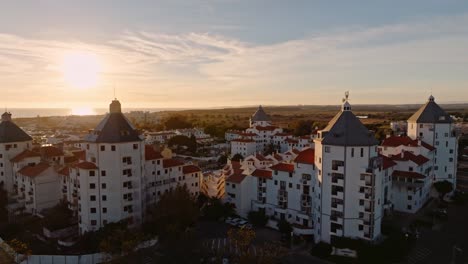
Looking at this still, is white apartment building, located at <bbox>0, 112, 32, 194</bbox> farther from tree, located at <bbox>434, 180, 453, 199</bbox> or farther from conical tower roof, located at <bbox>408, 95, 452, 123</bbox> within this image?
tree, located at <bbox>434, 180, 453, 199</bbox>

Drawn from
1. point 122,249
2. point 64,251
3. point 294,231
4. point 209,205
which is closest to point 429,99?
point 294,231

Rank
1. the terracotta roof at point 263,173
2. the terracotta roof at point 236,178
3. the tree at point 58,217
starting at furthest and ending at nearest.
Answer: the terracotta roof at point 236,178
the terracotta roof at point 263,173
the tree at point 58,217

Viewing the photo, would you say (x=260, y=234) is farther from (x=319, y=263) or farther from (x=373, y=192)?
(x=373, y=192)

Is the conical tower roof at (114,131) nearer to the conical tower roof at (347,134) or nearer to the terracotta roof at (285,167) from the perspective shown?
the terracotta roof at (285,167)

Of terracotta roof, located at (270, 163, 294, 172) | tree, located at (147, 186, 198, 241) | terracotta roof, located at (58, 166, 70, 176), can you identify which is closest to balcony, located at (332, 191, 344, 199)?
terracotta roof, located at (270, 163, 294, 172)

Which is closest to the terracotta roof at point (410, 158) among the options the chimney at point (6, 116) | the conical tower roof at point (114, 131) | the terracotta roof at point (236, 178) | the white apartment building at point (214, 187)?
the terracotta roof at point (236, 178)

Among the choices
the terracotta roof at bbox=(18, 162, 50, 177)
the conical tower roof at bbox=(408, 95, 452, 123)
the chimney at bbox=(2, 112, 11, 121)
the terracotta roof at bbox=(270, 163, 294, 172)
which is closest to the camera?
the terracotta roof at bbox=(270, 163, 294, 172)
